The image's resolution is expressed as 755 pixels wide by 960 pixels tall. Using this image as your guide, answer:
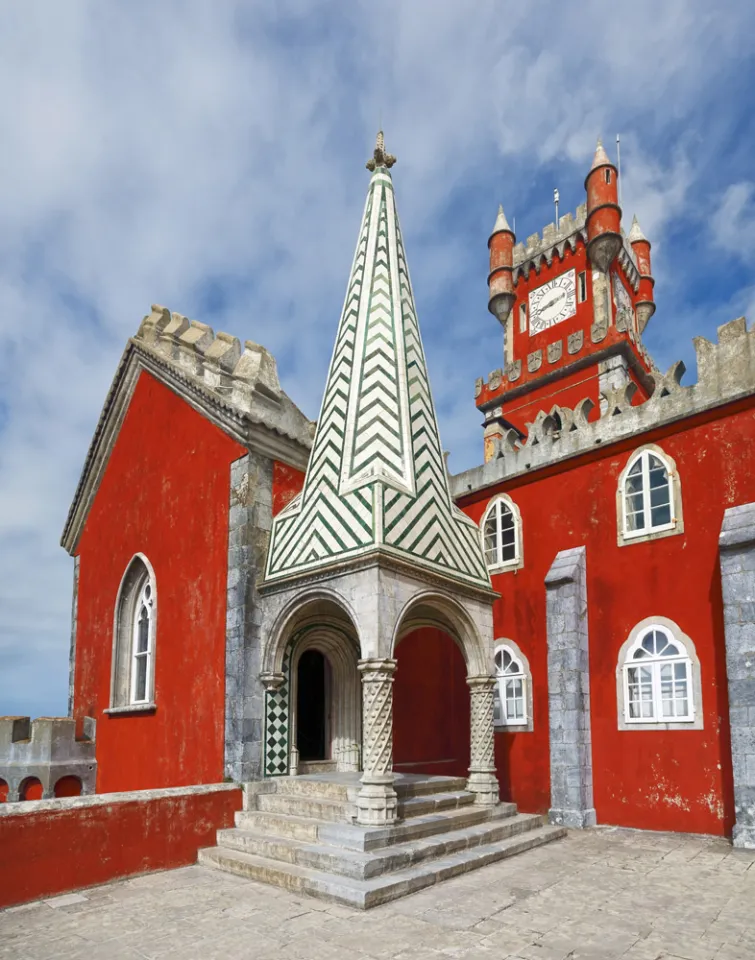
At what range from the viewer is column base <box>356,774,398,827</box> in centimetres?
850

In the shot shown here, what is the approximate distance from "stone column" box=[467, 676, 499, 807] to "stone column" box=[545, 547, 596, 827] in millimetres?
1396

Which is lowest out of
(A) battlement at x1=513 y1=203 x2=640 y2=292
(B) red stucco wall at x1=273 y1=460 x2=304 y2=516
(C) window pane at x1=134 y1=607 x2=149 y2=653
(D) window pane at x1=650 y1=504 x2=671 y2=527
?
(C) window pane at x1=134 y1=607 x2=149 y2=653

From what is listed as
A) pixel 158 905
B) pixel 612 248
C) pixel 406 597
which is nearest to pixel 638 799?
pixel 406 597

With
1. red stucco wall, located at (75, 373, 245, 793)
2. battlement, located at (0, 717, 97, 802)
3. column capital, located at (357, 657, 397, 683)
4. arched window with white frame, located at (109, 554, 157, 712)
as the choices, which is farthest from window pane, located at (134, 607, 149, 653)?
column capital, located at (357, 657, 397, 683)

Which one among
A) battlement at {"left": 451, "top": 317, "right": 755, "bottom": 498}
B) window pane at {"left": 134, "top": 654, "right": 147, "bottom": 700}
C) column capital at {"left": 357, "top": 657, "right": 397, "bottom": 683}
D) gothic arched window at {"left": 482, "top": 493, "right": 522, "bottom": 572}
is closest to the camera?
column capital at {"left": 357, "top": 657, "right": 397, "bottom": 683}

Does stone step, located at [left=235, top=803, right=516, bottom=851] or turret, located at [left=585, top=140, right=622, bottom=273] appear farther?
turret, located at [left=585, top=140, right=622, bottom=273]

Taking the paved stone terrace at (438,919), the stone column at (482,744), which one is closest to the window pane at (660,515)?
the stone column at (482,744)

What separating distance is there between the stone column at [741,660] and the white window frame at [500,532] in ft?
13.5

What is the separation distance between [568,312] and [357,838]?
19.3 metres

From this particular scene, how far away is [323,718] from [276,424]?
489cm

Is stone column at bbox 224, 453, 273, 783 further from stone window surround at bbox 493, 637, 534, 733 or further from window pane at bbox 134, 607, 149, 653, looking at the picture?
stone window surround at bbox 493, 637, 534, 733

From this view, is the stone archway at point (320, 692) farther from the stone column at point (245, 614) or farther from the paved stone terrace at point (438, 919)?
the paved stone terrace at point (438, 919)

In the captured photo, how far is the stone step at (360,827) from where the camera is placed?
26.9ft

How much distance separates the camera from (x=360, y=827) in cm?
845
